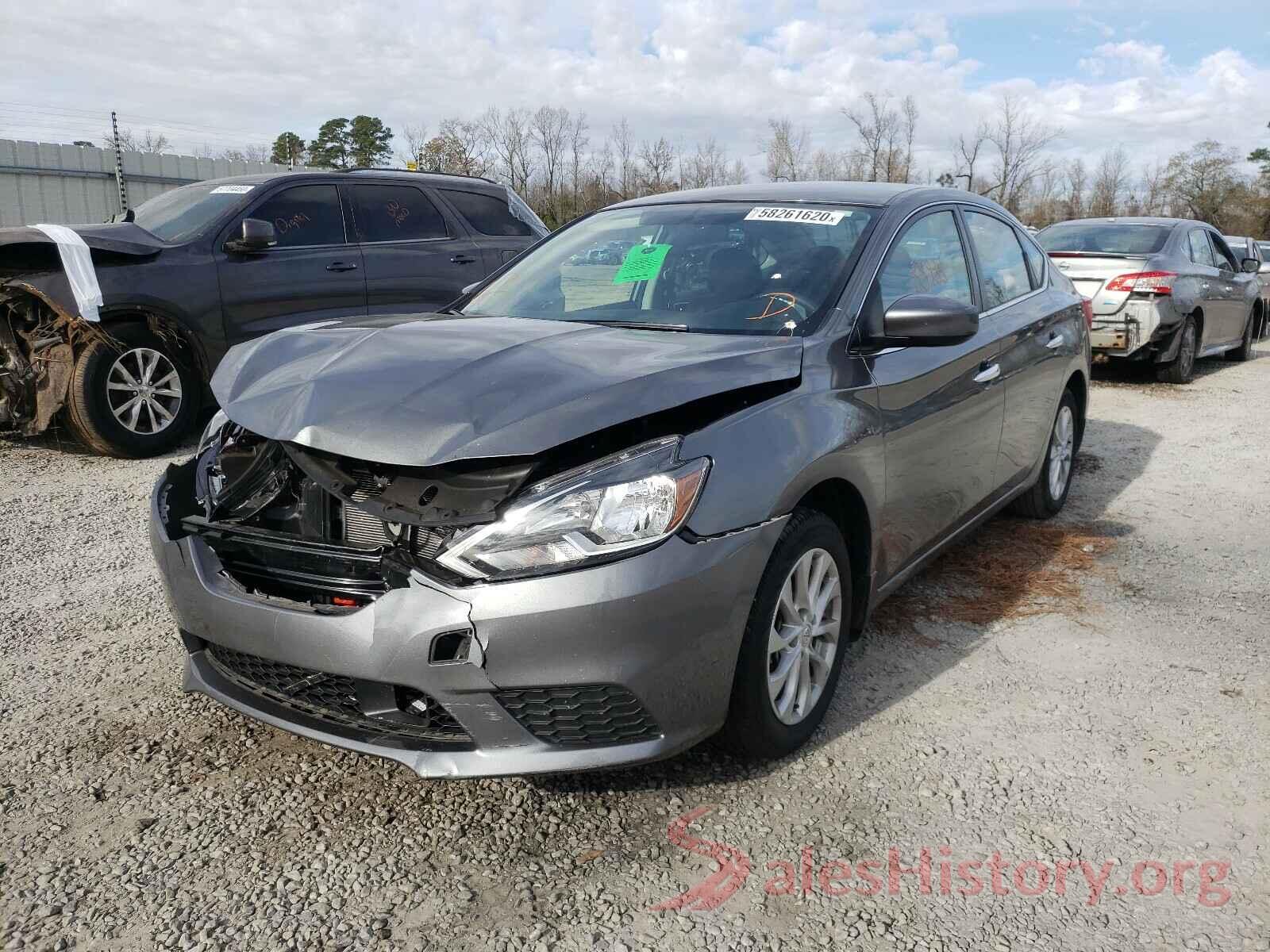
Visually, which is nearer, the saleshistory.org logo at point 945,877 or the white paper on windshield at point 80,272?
the saleshistory.org logo at point 945,877

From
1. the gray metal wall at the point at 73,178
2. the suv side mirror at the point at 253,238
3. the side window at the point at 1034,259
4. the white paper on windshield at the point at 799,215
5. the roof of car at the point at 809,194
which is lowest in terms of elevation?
Result: the side window at the point at 1034,259

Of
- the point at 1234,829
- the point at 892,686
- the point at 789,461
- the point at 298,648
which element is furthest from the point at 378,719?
the point at 1234,829

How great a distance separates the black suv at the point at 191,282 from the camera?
6250mm

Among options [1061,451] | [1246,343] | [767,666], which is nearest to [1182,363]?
[1246,343]

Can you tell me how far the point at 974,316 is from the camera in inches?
130

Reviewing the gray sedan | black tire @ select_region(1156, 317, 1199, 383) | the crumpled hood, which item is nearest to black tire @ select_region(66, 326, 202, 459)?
the crumpled hood

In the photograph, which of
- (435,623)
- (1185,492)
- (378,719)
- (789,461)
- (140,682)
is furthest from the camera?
(1185,492)

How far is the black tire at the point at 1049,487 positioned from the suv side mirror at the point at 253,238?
15.7ft

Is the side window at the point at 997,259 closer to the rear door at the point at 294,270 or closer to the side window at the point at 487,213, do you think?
the rear door at the point at 294,270

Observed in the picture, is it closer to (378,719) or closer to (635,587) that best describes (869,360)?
(635,587)

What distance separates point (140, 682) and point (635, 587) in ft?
6.56

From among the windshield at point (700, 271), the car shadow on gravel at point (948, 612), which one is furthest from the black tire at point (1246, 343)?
the windshield at point (700, 271)

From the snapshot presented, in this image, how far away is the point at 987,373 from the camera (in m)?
4.12

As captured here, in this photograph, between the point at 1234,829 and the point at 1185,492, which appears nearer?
the point at 1234,829
